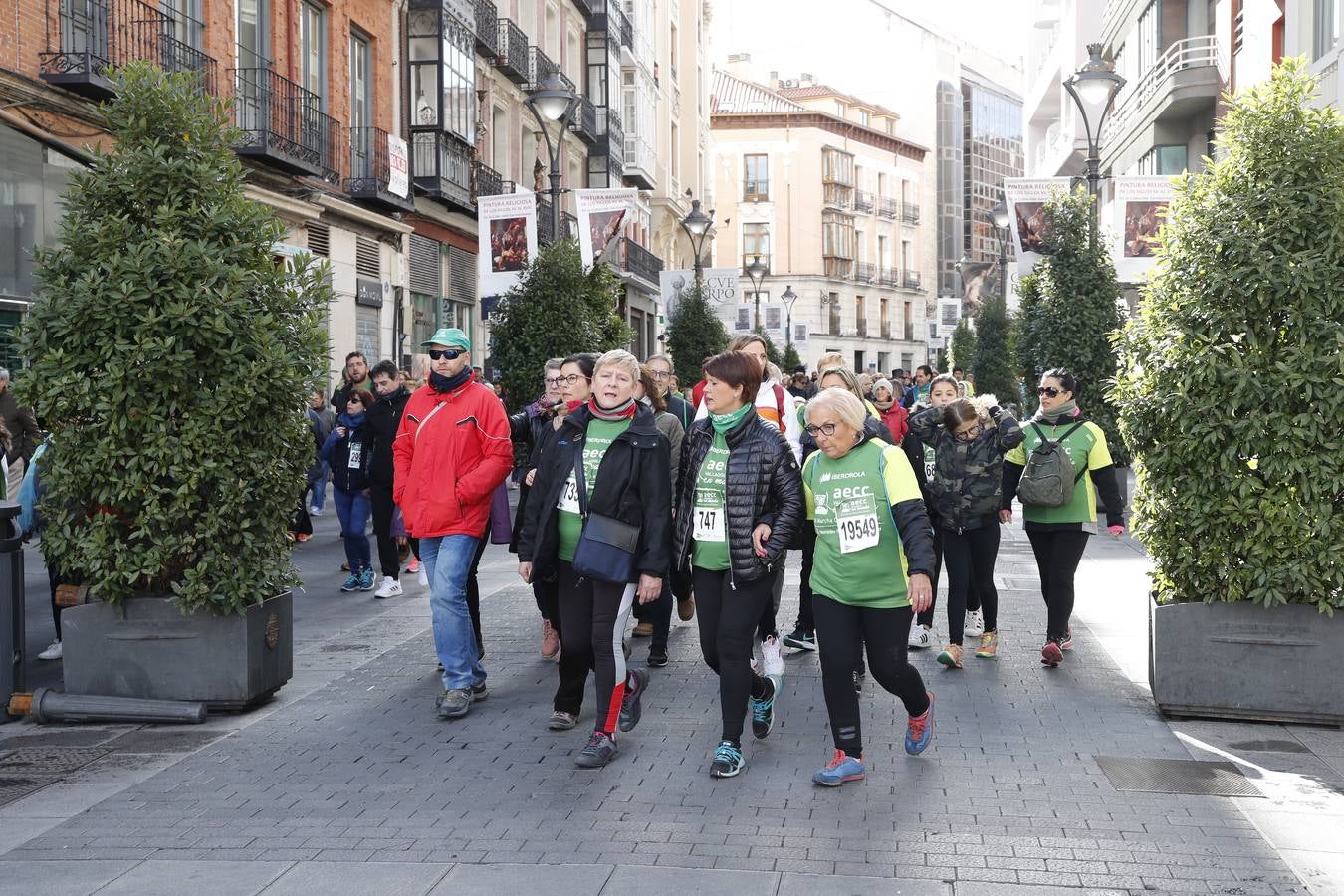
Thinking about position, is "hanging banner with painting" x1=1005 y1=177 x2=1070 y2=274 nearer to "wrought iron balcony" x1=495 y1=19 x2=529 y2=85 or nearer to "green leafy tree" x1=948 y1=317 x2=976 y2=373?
"wrought iron balcony" x1=495 y1=19 x2=529 y2=85

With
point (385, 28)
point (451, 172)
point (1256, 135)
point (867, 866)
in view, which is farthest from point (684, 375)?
point (867, 866)

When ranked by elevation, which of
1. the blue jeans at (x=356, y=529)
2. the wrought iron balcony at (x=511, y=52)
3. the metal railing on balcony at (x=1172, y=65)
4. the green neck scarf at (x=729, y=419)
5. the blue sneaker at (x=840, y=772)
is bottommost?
the blue sneaker at (x=840, y=772)

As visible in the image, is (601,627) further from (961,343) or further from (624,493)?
(961,343)

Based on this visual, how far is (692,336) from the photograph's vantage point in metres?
34.9

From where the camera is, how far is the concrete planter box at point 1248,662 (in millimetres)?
6961

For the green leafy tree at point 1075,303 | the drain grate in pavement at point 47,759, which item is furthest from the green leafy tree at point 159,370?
the green leafy tree at point 1075,303

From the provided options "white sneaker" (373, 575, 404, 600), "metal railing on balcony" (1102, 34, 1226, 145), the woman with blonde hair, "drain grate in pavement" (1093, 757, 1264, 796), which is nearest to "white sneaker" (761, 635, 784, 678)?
the woman with blonde hair

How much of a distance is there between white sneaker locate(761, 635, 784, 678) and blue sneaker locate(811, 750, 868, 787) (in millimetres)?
1120

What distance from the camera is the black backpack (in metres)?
8.48

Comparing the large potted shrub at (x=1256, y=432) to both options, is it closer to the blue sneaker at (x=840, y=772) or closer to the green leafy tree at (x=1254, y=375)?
the green leafy tree at (x=1254, y=375)

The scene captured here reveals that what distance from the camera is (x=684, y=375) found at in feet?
116

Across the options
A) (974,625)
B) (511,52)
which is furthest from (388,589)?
(511,52)

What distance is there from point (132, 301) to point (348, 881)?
3462mm

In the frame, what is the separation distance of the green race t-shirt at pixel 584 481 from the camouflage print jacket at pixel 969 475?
8.74ft
